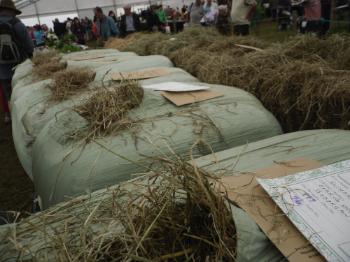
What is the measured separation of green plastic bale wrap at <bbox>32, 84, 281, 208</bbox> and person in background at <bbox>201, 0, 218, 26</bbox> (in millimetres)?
6514

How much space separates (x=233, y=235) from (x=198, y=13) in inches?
318

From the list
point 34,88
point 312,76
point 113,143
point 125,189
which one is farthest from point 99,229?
point 34,88

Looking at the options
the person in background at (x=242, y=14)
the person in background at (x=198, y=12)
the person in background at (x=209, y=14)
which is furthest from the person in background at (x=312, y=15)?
the person in background at (x=198, y=12)

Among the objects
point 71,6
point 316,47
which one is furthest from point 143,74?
point 71,6

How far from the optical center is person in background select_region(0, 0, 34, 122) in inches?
152

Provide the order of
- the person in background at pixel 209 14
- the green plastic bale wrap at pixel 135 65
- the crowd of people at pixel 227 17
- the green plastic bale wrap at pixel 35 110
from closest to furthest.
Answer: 1. the green plastic bale wrap at pixel 35 110
2. the green plastic bale wrap at pixel 135 65
3. the crowd of people at pixel 227 17
4. the person in background at pixel 209 14

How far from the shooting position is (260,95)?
6.67 ft

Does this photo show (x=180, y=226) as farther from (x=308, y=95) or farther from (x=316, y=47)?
(x=316, y=47)

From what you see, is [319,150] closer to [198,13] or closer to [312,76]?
[312,76]

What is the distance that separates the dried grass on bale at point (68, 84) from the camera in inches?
88.8

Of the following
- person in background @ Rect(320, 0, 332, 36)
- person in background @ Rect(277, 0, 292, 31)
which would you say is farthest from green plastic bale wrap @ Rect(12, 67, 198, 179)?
person in background @ Rect(277, 0, 292, 31)

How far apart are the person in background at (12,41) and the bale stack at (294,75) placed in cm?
227

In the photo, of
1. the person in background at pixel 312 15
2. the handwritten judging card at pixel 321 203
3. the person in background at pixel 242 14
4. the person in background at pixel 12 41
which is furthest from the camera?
the person in background at pixel 242 14

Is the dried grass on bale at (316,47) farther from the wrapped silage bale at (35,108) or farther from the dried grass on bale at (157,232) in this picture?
the dried grass on bale at (157,232)
